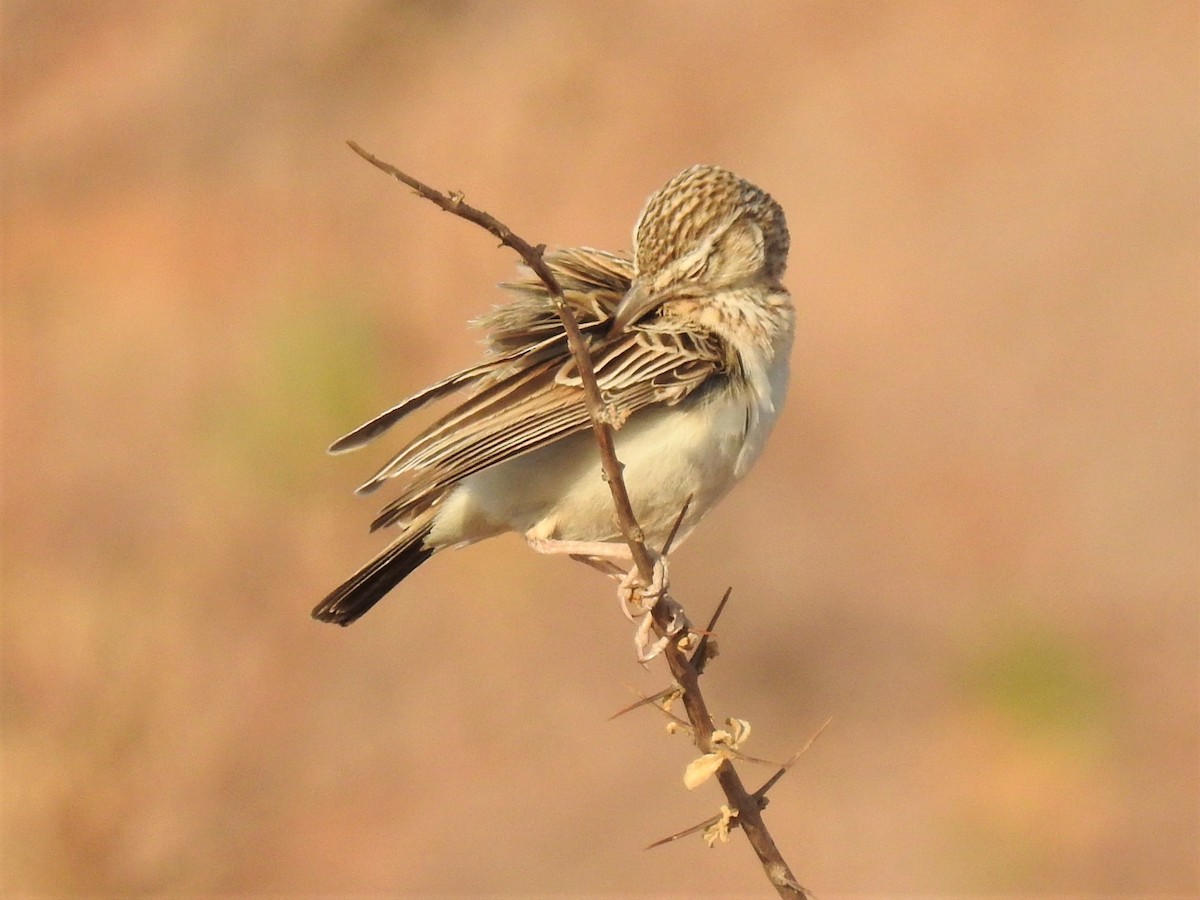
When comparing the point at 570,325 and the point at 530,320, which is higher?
the point at 530,320

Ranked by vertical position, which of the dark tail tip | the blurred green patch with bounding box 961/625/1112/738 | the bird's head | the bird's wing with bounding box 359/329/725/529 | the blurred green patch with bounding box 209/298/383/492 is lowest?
the bird's wing with bounding box 359/329/725/529

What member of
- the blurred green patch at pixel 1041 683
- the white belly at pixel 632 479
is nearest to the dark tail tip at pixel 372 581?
the white belly at pixel 632 479

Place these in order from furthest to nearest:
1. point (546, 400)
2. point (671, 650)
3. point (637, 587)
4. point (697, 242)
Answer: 1. point (697, 242)
2. point (546, 400)
3. point (637, 587)
4. point (671, 650)

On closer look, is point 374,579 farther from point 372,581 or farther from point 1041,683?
point 1041,683

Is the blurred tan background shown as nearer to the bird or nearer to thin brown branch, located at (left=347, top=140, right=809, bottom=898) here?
the bird

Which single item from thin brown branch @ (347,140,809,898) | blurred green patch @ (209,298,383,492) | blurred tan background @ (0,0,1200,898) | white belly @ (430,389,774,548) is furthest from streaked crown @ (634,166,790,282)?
blurred green patch @ (209,298,383,492)

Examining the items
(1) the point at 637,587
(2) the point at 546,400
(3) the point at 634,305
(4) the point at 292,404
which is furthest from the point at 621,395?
(4) the point at 292,404

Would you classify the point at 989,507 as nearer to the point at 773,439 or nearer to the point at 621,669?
the point at 773,439
